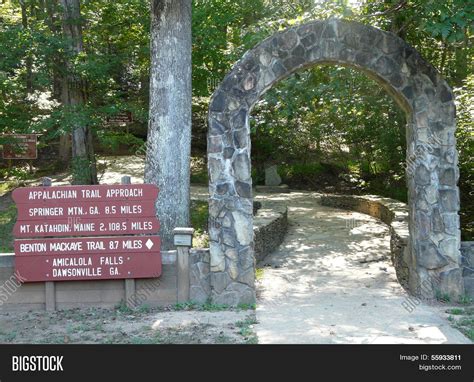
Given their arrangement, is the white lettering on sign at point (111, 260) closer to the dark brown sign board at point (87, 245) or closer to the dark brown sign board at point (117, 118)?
the dark brown sign board at point (87, 245)

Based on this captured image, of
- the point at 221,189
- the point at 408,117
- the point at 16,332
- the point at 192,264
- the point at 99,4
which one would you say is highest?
the point at 99,4

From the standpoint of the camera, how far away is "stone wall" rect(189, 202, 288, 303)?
798 centimetres

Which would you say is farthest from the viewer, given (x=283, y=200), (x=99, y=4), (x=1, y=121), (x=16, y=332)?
(x=283, y=200)

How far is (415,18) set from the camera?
36.4 feet

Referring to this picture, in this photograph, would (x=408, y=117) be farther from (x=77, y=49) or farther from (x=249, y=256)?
(x=77, y=49)

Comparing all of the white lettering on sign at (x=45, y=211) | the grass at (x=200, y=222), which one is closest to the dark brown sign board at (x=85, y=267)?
the white lettering on sign at (x=45, y=211)

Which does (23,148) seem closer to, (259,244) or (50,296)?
(259,244)

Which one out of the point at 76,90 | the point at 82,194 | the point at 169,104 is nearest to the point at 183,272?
the point at 82,194

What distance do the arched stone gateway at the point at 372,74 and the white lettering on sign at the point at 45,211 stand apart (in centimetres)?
205

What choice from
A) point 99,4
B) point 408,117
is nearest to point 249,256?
point 408,117

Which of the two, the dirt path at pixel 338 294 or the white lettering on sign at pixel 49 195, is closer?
the dirt path at pixel 338 294

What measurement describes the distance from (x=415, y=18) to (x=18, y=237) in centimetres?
815

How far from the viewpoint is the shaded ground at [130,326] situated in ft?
21.3

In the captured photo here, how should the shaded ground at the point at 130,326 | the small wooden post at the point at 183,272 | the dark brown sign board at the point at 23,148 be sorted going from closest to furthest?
the shaded ground at the point at 130,326
the small wooden post at the point at 183,272
the dark brown sign board at the point at 23,148
